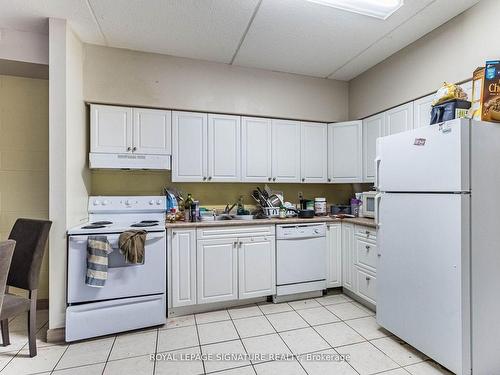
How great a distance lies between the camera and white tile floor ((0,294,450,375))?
A: 183 centimetres

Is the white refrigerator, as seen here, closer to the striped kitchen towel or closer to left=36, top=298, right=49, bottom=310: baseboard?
the striped kitchen towel

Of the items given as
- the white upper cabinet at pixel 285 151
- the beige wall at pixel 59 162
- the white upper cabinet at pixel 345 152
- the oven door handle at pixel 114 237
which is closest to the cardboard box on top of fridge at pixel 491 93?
the white upper cabinet at pixel 345 152

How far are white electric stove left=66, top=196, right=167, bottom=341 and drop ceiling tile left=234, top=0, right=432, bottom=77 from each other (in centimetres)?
201

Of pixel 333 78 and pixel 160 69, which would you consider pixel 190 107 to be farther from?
pixel 333 78

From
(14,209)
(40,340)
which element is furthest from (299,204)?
(14,209)

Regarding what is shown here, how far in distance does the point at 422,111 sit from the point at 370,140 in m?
0.68

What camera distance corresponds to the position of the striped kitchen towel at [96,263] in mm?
2127


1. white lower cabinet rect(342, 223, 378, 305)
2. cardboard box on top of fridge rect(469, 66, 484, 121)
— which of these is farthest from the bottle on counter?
cardboard box on top of fridge rect(469, 66, 484, 121)

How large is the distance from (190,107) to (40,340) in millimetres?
2453

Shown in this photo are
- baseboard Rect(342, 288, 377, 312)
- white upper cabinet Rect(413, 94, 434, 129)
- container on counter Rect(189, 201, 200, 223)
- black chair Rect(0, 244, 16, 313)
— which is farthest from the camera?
container on counter Rect(189, 201, 200, 223)

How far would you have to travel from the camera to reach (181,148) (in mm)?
2898

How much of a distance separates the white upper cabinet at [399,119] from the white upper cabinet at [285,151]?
1.00 metres

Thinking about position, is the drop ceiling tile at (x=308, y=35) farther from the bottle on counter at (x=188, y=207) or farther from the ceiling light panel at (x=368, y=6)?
the bottle on counter at (x=188, y=207)

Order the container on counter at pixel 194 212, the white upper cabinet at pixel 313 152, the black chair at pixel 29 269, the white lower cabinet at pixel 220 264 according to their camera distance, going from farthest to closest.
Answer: the white upper cabinet at pixel 313 152
the container on counter at pixel 194 212
the white lower cabinet at pixel 220 264
the black chair at pixel 29 269
